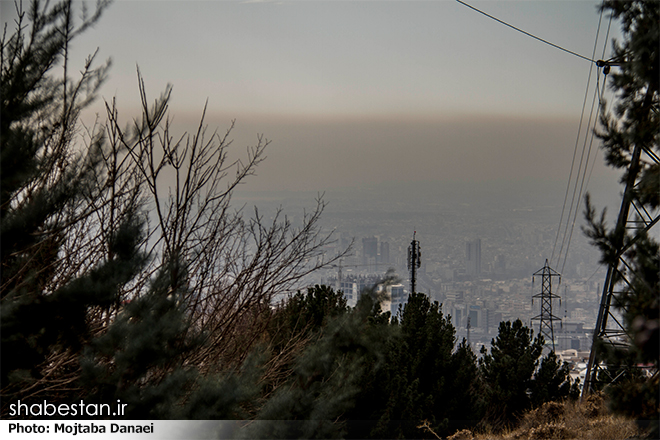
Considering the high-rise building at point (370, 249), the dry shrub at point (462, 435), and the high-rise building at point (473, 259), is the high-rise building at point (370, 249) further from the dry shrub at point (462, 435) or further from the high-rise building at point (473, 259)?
the high-rise building at point (473, 259)

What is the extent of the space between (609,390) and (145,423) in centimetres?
191

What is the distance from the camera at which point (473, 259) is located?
59.5 ft

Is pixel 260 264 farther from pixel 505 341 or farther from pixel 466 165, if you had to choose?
pixel 466 165

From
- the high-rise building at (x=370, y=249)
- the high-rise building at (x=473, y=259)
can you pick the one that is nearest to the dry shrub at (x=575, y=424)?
the high-rise building at (x=370, y=249)

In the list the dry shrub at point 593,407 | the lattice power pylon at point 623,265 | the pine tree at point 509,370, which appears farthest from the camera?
the pine tree at point 509,370

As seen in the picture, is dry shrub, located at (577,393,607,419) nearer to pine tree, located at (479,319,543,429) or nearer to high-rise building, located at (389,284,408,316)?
pine tree, located at (479,319,543,429)

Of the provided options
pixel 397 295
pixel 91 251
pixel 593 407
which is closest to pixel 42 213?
pixel 91 251

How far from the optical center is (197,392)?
1.93 m

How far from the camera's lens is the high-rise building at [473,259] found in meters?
17.7

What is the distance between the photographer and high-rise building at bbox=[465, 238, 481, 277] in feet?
58.2

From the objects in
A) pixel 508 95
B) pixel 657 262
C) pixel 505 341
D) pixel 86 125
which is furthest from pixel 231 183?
pixel 508 95

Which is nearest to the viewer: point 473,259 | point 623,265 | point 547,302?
point 623,265

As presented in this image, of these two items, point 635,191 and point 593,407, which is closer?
point 635,191

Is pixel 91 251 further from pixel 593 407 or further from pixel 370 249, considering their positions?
pixel 370 249
